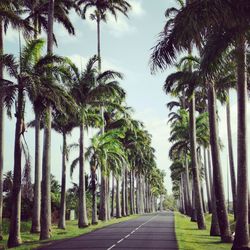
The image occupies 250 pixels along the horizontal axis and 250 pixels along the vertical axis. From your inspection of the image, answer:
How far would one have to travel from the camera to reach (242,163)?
1673 centimetres

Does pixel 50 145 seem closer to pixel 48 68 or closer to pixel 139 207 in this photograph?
pixel 48 68

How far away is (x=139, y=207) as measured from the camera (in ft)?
321

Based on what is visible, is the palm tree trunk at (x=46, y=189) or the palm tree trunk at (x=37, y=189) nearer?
the palm tree trunk at (x=46, y=189)

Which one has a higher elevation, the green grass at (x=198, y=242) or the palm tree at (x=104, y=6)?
the palm tree at (x=104, y=6)

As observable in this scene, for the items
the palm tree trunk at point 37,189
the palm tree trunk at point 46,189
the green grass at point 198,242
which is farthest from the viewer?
the palm tree trunk at point 37,189

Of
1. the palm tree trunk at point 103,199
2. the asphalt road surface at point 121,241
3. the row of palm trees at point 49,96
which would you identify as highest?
the row of palm trees at point 49,96

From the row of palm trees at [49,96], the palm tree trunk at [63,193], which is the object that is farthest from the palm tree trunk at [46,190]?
the palm tree trunk at [63,193]

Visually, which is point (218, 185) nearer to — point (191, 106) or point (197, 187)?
point (197, 187)

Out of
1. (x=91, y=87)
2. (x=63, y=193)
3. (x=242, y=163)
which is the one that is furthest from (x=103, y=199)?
(x=242, y=163)

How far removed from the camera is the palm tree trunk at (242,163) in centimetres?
1628

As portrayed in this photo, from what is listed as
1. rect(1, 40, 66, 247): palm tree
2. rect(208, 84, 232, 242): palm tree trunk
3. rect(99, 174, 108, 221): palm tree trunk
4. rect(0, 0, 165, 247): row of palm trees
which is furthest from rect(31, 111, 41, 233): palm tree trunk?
rect(99, 174, 108, 221): palm tree trunk

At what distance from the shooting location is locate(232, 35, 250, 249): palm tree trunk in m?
16.3

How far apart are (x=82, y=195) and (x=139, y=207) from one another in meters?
63.1

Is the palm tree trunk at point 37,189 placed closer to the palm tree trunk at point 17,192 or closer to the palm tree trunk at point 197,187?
the palm tree trunk at point 17,192
